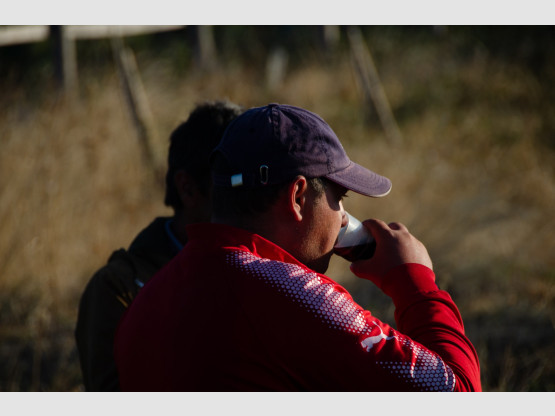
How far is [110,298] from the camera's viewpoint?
218 centimetres

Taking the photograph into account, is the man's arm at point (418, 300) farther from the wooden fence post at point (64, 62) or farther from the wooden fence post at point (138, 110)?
the wooden fence post at point (64, 62)

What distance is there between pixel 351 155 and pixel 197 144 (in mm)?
5724

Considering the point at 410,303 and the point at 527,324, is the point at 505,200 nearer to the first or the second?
the point at 527,324

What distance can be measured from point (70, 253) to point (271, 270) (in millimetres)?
4279

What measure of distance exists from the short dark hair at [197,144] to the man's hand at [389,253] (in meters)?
0.93

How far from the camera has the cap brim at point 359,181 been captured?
1583 mm

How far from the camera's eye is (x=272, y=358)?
1318mm

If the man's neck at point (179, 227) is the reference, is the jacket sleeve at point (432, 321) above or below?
below

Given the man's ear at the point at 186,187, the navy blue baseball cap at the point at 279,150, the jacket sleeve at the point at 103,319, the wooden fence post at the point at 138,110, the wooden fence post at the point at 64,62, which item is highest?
the wooden fence post at the point at 64,62

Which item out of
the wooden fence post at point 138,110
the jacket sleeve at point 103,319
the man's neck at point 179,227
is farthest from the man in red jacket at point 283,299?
the wooden fence post at point 138,110

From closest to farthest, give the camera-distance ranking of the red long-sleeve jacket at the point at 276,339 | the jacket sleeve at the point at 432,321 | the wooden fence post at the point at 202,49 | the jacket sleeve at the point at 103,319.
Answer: the red long-sleeve jacket at the point at 276,339
the jacket sleeve at the point at 432,321
the jacket sleeve at the point at 103,319
the wooden fence post at the point at 202,49

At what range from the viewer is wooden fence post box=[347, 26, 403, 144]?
8.68 meters

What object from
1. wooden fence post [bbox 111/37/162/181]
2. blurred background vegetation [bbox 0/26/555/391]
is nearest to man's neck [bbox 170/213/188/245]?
blurred background vegetation [bbox 0/26/555/391]

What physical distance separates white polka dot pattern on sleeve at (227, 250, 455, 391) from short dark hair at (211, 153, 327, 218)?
0.18m
